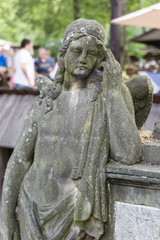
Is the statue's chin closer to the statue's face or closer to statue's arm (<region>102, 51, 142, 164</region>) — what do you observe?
the statue's face

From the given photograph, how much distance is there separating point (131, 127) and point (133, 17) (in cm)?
690

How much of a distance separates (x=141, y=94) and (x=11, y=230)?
152 cm

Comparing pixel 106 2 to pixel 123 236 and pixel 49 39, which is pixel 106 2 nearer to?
pixel 49 39

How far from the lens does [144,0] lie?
19.5 m

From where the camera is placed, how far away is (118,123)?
2711mm

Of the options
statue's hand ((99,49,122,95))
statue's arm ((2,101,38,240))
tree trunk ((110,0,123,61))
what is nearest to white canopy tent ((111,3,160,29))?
tree trunk ((110,0,123,61))

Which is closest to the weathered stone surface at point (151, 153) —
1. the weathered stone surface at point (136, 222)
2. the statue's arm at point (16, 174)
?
the weathered stone surface at point (136, 222)

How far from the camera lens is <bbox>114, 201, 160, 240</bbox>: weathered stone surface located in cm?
266

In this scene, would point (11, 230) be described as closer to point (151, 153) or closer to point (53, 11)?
point (151, 153)

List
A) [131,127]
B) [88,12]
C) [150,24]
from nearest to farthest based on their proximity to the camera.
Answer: [131,127] → [150,24] → [88,12]

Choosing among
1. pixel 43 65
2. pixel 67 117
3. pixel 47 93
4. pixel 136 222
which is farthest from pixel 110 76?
pixel 43 65

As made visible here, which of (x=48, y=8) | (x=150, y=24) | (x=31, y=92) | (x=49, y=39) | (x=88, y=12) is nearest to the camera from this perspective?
(x=31, y=92)

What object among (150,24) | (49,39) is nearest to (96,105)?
(150,24)

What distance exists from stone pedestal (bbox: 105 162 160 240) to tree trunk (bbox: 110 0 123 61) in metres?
8.63
